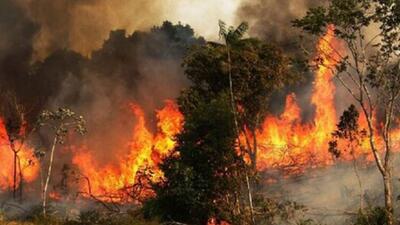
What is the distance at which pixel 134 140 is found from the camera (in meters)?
73.9

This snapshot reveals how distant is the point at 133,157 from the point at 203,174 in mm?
43500

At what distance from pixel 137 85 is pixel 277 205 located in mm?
53796

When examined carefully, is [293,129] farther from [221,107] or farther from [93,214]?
[93,214]

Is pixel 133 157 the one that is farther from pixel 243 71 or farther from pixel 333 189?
pixel 243 71

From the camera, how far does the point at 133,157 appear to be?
71.7m

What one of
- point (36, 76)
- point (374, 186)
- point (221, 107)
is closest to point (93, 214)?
point (221, 107)

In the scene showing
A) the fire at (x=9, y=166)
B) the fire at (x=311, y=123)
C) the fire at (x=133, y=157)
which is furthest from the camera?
the fire at (x=133, y=157)

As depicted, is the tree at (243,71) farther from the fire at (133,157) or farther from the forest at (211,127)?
the fire at (133,157)

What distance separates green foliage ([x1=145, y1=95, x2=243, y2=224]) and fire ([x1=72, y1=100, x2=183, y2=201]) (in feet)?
130

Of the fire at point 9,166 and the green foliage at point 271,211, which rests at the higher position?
the fire at point 9,166

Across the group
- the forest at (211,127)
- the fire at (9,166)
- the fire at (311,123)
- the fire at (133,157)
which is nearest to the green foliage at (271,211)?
the forest at (211,127)

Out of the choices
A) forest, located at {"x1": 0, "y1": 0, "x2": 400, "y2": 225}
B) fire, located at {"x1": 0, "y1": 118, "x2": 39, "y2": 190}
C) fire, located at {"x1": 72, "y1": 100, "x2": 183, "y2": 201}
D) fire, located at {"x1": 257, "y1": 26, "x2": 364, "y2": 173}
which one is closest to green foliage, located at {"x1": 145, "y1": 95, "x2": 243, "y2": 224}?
forest, located at {"x1": 0, "y1": 0, "x2": 400, "y2": 225}

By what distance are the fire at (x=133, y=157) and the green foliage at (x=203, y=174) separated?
1563 inches

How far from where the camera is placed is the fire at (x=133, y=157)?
232ft
